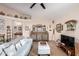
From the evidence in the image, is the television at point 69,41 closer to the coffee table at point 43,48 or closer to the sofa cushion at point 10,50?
the coffee table at point 43,48

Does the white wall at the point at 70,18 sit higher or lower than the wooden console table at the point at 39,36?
higher

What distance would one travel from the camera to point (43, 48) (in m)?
1.79

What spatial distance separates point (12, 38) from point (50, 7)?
75cm

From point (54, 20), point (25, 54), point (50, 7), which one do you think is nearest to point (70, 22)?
point (54, 20)

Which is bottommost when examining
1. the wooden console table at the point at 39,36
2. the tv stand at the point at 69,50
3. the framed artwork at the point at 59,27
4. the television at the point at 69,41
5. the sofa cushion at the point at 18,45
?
the tv stand at the point at 69,50

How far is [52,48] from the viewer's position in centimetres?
184

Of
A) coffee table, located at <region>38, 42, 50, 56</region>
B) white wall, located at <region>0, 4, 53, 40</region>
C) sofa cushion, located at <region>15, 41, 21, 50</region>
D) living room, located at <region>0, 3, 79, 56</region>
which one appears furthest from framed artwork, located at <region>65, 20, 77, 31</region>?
sofa cushion, located at <region>15, 41, 21, 50</region>

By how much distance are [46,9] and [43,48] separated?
598mm

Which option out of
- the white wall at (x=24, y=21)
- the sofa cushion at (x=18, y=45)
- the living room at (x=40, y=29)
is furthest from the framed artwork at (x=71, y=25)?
the sofa cushion at (x=18, y=45)

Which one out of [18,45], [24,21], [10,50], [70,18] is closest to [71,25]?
[70,18]

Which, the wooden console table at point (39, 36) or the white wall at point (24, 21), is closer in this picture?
the white wall at point (24, 21)

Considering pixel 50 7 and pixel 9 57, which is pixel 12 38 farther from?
pixel 50 7

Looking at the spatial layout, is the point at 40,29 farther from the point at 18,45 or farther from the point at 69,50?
the point at 69,50

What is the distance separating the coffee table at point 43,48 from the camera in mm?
1798
